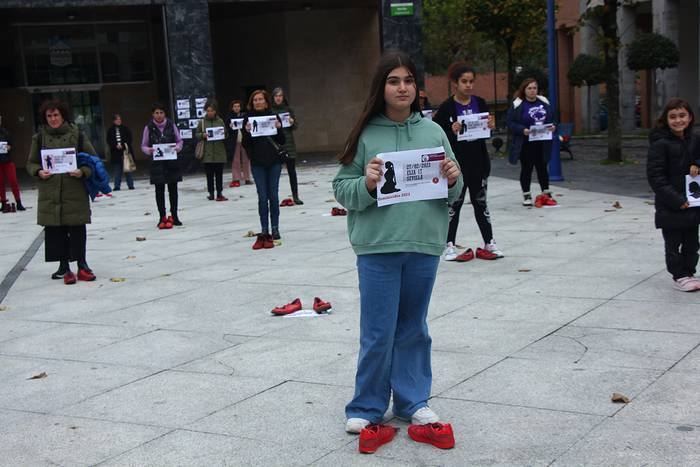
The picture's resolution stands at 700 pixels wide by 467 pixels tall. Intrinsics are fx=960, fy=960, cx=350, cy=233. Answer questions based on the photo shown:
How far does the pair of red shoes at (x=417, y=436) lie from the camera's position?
15.3 feet

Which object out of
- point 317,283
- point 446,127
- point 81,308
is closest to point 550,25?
point 446,127

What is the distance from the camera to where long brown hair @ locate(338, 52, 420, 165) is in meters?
4.67

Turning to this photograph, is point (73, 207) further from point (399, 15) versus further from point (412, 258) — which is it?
point (399, 15)

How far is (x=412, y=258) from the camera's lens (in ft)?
15.5

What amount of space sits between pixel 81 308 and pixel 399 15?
2031 cm

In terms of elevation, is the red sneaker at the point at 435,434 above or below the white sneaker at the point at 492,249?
below

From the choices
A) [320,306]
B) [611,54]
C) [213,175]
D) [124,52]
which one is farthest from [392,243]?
[124,52]

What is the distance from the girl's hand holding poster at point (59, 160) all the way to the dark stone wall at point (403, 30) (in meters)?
18.2

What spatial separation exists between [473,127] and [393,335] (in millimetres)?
5537

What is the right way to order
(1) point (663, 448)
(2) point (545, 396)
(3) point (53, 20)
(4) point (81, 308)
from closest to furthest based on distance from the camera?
(1) point (663, 448) → (2) point (545, 396) → (4) point (81, 308) → (3) point (53, 20)

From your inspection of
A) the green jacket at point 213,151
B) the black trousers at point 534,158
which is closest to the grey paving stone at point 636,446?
the black trousers at point 534,158

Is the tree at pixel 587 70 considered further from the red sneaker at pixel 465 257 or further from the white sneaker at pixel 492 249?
the red sneaker at pixel 465 257

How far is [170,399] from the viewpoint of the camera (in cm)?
573

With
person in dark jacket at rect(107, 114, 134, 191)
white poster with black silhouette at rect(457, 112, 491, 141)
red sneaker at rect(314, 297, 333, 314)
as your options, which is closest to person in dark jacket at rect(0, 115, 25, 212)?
person in dark jacket at rect(107, 114, 134, 191)
